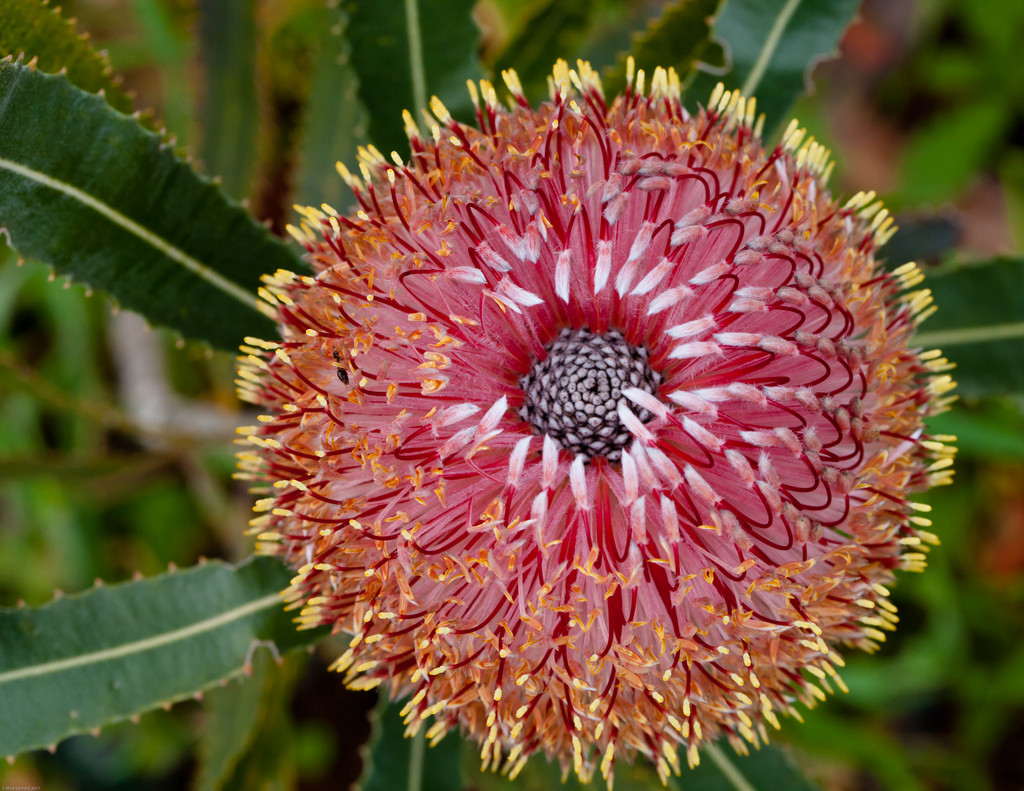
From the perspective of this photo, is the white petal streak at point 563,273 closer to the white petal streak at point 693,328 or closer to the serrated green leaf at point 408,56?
the white petal streak at point 693,328

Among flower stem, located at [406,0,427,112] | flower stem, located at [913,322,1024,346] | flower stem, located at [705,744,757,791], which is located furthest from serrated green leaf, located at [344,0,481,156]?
→ flower stem, located at [705,744,757,791]

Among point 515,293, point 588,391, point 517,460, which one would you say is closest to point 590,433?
point 588,391

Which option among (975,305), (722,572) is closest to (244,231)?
(722,572)

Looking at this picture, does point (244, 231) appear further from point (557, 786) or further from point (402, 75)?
point (557, 786)

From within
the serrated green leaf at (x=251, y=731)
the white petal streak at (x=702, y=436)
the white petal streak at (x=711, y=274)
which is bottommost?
the serrated green leaf at (x=251, y=731)

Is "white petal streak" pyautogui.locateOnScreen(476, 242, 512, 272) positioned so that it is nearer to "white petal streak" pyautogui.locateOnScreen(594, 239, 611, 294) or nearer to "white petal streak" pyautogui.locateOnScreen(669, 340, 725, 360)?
"white petal streak" pyautogui.locateOnScreen(594, 239, 611, 294)

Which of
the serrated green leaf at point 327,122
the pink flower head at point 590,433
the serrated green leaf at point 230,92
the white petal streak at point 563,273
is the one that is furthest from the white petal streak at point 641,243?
the serrated green leaf at point 230,92

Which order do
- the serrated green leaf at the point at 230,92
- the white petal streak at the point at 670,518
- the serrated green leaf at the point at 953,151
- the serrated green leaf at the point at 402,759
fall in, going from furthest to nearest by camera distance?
the serrated green leaf at the point at 953,151, the serrated green leaf at the point at 230,92, the serrated green leaf at the point at 402,759, the white petal streak at the point at 670,518
